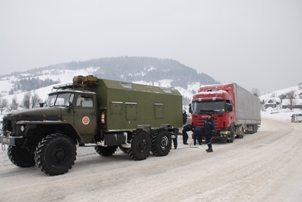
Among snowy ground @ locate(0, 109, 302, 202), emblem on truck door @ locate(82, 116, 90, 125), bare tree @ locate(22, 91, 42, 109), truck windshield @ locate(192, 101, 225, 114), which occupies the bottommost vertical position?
snowy ground @ locate(0, 109, 302, 202)

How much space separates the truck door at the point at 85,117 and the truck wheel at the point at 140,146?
168 centimetres

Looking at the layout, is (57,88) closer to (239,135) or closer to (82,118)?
(82,118)

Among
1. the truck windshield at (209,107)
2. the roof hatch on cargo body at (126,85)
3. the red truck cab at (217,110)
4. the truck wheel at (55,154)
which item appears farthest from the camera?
the truck windshield at (209,107)

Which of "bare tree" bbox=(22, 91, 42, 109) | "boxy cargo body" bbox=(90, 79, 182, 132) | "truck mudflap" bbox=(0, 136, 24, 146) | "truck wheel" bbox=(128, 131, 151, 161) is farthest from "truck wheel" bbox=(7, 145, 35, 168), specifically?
"bare tree" bbox=(22, 91, 42, 109)

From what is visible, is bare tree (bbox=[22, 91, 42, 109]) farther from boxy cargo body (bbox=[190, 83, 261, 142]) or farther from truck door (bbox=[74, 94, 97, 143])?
truck door (bbox=[74, 94, 97, 143])

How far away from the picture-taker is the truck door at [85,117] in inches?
364

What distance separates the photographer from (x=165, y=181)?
22.9 ft

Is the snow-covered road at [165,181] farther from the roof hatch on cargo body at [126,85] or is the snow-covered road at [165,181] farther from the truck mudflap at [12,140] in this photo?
the roof hatch on cargo body at [126,85]

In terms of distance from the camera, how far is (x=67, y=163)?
8266mm

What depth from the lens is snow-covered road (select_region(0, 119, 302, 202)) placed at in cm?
580

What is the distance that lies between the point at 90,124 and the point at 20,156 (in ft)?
8.61

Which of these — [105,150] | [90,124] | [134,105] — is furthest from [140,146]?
[90,124]

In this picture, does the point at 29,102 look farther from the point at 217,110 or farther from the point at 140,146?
the point at 140,146

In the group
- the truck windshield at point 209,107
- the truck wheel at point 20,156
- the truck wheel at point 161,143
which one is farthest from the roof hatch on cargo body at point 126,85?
the truck windshield at point 209,107
